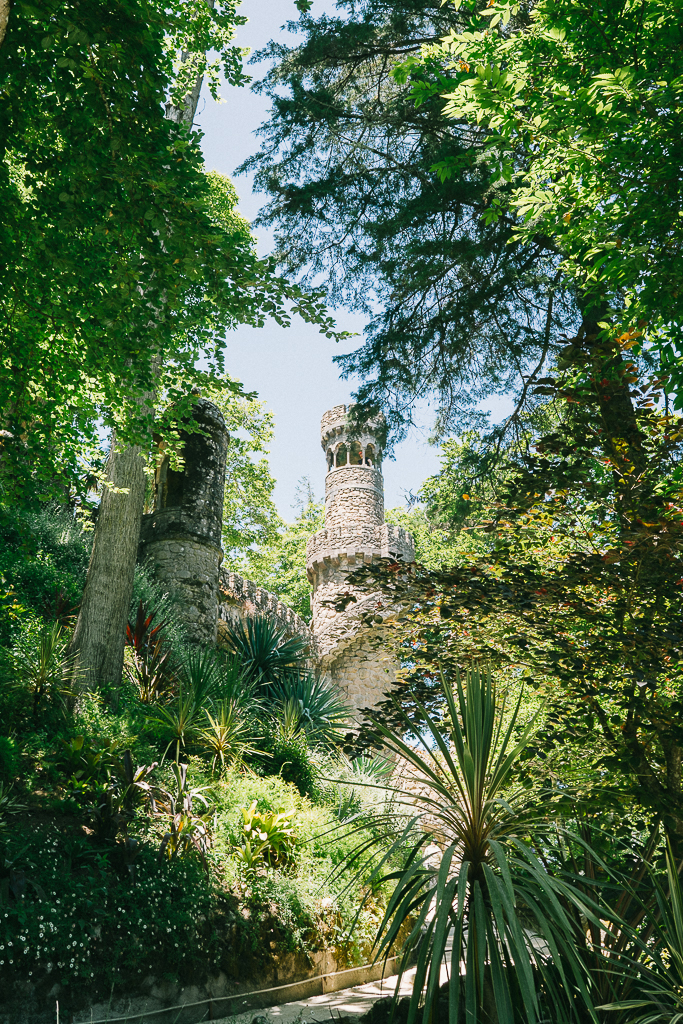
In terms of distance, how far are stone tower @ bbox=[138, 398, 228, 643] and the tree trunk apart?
2219mm

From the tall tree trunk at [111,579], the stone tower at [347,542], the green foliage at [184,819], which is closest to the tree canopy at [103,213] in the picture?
the tall tree trunk at [111,579]

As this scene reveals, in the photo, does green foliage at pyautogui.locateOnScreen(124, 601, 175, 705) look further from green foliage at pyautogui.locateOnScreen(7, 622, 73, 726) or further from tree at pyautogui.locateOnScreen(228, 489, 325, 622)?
tree at pyautogui.locateOnScreen(228, 489, 325, 622)

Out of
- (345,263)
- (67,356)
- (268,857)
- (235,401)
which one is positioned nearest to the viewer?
(67,356)

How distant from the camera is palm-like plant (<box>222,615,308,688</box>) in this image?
399 inches

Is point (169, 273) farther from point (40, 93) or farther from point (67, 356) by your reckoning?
point (40, 93)

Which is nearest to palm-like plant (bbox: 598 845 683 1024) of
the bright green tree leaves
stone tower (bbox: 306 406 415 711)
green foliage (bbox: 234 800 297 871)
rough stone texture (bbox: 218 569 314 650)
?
the bright green tree leaves

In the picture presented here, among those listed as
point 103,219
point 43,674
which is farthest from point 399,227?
point 43,674

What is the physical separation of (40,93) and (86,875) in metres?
5.06

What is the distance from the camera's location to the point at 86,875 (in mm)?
4492

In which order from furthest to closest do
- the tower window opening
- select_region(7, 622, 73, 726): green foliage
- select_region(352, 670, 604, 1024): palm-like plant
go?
the tower window opening, select_region(7, 622, 73, 726): green foliage, select_region(352, 670, 604, 1024): palm-like plant

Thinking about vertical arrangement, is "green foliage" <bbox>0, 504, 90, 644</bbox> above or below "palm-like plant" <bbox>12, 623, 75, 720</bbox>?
above

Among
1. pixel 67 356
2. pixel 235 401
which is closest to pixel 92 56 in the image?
pixel 67 356

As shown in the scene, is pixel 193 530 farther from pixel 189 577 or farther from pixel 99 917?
pixel 99 917

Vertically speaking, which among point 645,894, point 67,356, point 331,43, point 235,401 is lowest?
point 645,894
